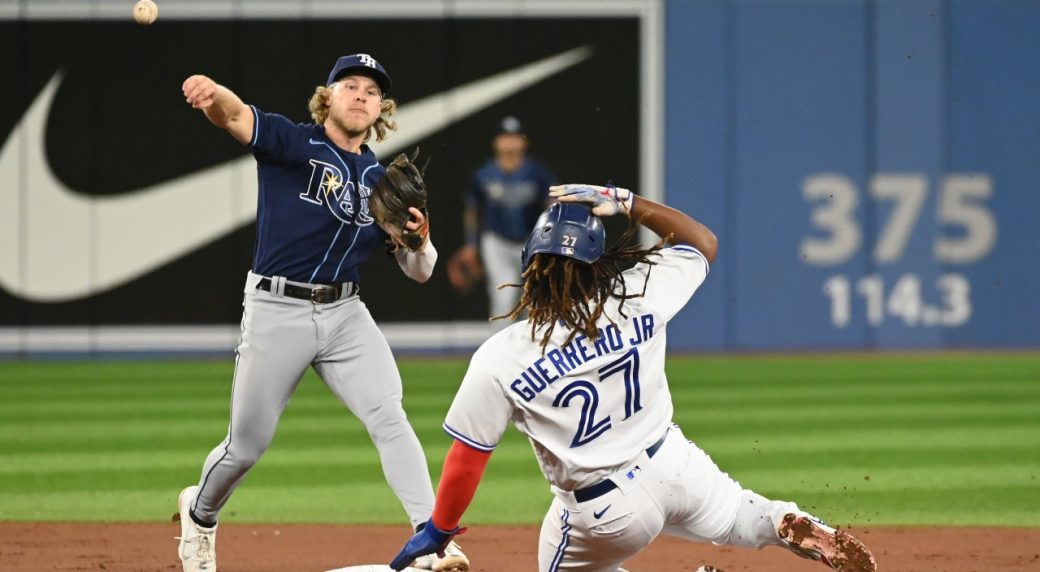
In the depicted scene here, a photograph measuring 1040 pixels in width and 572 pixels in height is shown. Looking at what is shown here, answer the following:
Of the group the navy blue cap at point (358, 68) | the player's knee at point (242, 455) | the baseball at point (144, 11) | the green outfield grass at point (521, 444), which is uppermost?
the baseball at point (144, 11)

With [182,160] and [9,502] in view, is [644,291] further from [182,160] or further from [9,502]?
[182,160]

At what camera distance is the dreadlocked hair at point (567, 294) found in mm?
4012

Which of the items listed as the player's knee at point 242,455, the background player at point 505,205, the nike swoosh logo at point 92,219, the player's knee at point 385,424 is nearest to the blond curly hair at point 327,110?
the player's knee at point 385,424

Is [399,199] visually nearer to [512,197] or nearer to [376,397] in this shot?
[376,397]

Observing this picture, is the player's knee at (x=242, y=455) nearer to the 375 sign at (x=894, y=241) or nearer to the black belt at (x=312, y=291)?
the black belt at (x=312, y=291)

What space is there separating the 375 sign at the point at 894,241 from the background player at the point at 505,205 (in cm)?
298

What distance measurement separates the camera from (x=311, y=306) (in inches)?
203

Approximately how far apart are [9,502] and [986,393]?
755cm

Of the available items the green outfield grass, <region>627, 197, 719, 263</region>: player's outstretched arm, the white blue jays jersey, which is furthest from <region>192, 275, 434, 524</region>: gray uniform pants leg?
the green outfield grass

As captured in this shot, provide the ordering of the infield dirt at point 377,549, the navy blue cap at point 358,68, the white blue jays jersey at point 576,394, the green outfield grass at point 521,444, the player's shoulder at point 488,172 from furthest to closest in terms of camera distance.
→ the player's shoulder at point 488,172 < the green outfield grass at point 521,444 < the infield dirt at point 377,549 < the navy blue cap at point 358,68 < the white blue jays jersey at point 576,394

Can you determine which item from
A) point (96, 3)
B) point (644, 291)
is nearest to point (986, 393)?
point (644, 291)

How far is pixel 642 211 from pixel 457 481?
3.17ft

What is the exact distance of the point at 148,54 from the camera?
1498cm

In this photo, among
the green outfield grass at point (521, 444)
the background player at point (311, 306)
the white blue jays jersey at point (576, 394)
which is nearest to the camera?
the white blue jays jersey at point (576, 394)
